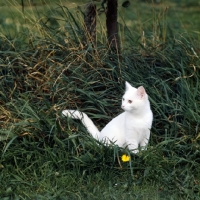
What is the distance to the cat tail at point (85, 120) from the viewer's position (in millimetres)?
5461

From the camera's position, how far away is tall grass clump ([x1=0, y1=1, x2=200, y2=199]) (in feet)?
16.3

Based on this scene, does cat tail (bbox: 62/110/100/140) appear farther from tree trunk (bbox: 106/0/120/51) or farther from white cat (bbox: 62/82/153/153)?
tree trunk (bbox: 106/0/120/51)

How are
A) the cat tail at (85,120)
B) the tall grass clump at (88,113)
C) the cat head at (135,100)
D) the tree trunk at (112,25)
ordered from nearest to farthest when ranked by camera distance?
the tall grass clump at (88,113) → the cat head at (135,100) → the cat tail at (85,120) → the tree trunk at (112,25)

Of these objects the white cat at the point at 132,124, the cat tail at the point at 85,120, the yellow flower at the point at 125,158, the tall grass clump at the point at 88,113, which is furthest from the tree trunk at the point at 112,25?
the yellow flower at the point at 125,158

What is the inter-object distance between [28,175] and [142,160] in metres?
0.91

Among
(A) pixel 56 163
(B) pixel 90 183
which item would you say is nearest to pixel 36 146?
(A) pixel 56 163

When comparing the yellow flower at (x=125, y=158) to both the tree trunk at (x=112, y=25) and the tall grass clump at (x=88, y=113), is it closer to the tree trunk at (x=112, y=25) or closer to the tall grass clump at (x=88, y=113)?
the tall grass clump at (x=88, y=113)

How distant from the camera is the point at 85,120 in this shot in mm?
5488

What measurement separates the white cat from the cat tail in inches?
3.9

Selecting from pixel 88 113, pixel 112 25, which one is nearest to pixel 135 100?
pixel 88 113

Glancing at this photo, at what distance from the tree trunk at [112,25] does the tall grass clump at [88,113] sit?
0.11 m

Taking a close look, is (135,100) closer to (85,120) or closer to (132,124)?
(132,124)

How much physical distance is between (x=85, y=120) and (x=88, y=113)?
245 millimetres

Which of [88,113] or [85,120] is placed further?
[88,113]
